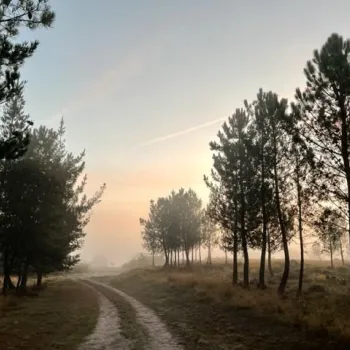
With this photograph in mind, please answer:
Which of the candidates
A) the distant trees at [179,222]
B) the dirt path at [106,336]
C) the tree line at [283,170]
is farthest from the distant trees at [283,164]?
the distant trees at [179,222]

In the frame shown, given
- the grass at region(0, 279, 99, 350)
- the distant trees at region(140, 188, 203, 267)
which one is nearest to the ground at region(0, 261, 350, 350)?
the grass at region(0, 279, 99, 350)

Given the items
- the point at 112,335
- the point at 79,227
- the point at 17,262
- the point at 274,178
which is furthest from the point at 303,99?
the point at 79,227

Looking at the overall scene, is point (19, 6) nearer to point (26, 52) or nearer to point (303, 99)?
point (26, 52)

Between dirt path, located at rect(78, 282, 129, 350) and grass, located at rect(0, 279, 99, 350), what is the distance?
0.32 m

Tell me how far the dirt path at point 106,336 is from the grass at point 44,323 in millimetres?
315

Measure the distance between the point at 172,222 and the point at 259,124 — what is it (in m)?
39.4

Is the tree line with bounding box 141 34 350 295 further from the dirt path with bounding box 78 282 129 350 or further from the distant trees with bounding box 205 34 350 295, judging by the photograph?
the dirt path with bounding box 78 282 129 350

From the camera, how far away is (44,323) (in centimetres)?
1648

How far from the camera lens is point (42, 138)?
105ft

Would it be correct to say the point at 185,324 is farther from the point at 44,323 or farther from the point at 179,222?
the point at 179,222

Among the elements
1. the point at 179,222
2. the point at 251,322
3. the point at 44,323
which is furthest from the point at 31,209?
the point at 179,222

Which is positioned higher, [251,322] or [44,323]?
[251,322]

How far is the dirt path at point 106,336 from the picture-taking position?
11.8 metres

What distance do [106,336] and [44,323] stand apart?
470 cm
